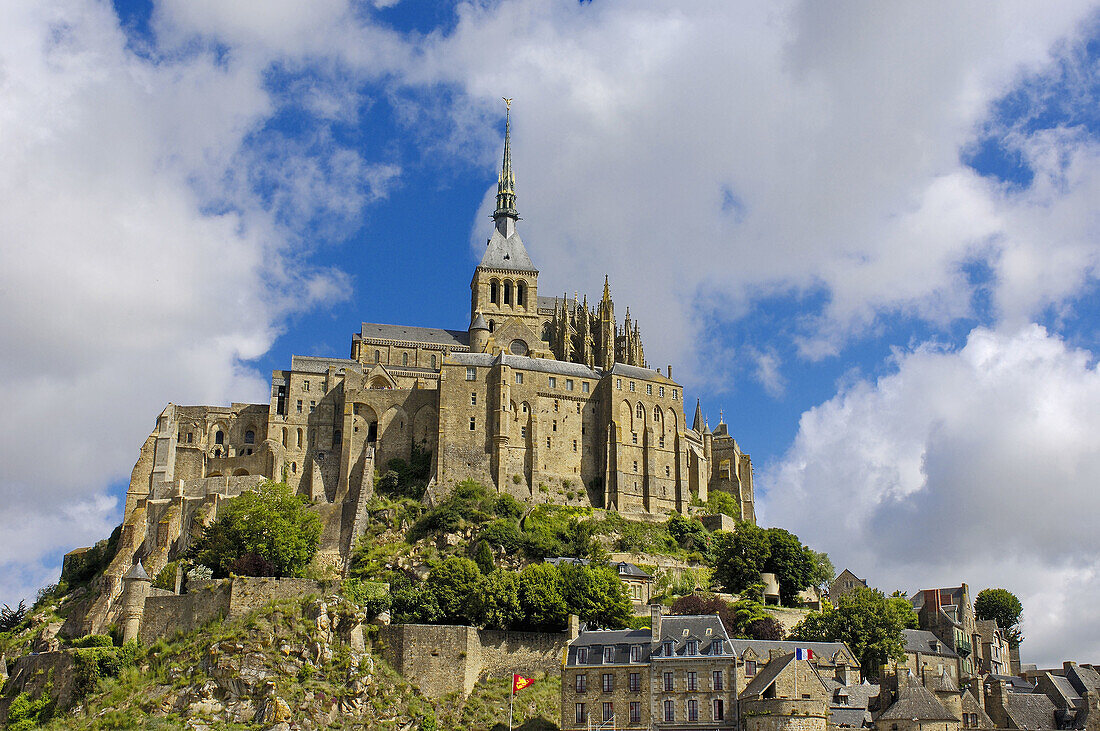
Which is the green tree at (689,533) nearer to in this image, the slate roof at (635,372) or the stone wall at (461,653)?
the slate roof at (635,372)

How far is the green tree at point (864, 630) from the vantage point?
7100 cm

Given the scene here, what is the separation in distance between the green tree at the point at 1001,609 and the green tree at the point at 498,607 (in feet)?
161

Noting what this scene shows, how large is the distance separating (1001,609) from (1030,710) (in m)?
31.3

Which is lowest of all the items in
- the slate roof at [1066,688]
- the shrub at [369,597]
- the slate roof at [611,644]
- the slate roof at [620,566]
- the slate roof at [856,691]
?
the slate roof at [856,691]

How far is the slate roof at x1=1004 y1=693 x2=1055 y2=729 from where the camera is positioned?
223 feet

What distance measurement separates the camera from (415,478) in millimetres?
95250

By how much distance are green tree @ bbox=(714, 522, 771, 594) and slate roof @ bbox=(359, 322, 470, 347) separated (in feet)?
126

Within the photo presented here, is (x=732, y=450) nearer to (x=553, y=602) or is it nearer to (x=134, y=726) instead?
(x=553, y=602)

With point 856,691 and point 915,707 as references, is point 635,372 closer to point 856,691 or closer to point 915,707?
point 856,691

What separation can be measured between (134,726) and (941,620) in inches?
2051

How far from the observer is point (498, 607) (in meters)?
66.1

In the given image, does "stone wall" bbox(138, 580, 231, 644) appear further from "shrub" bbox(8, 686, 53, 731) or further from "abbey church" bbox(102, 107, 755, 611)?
"abbey church" bbox(102, 107, 755, 611)

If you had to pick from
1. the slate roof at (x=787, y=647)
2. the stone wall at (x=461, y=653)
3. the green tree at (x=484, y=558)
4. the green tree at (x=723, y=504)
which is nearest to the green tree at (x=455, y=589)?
the stone wall at (x=461, y=653)

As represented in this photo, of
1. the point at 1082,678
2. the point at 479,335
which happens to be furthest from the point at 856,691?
the point at 479,335
